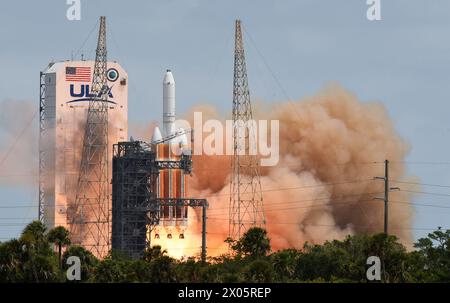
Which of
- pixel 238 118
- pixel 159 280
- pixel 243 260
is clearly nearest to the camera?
pixel 159 280

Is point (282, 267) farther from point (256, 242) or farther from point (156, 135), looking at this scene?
point (156, 135)

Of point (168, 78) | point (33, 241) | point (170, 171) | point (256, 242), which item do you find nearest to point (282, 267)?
point (256, 242)

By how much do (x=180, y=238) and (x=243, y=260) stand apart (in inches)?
2079

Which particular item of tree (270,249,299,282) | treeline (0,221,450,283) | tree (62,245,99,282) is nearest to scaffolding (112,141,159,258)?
treeline (0,221,450,283)

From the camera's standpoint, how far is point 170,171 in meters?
194

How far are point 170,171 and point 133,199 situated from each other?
11128mm

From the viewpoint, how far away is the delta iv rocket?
19288 centimetres

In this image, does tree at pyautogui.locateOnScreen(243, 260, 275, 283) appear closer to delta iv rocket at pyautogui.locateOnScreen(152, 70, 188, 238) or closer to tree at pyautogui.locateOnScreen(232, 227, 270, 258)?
tree at pyautogui.locateOnScreen(232, 227, 270, 258)

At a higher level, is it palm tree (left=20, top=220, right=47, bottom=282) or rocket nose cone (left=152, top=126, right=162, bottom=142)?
rocket nose cone (left=152, top=126, right=162, bottom=142)

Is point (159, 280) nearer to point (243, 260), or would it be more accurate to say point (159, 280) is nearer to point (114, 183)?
point (243, 260)

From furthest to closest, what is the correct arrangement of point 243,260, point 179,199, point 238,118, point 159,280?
point 179,199 → point 238,118 → point 243,260 → point 159,280

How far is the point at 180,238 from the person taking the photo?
637 feet

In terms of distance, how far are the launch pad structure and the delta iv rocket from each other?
4960 mm
